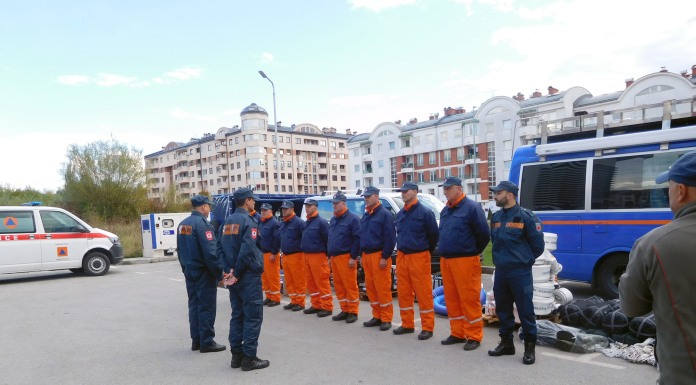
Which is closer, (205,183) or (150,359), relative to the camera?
(150,359)

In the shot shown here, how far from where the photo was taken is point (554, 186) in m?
8.17

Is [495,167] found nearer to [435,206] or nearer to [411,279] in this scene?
[435,206]

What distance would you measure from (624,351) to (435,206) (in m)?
5.67

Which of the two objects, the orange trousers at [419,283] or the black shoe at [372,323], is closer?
the orange trousers at [419,283]

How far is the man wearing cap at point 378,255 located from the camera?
6.86m

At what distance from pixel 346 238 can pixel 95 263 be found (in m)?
9.83

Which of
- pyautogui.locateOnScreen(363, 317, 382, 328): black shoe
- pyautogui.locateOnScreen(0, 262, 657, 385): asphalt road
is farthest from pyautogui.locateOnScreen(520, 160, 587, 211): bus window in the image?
pyautogui.locateOnScreen(363, 317, 382, 328): black shoe

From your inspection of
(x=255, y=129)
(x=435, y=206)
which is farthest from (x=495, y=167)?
(x=435, y=206)

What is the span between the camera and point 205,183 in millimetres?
103000

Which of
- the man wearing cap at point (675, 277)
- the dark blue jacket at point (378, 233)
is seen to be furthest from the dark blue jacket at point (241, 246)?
the man wearing cap at point (675, 277)

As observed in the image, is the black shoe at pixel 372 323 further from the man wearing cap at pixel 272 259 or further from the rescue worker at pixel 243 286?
the man wearing cap at pixel 272 259

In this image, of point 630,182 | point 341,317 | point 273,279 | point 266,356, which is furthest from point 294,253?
point 630,182

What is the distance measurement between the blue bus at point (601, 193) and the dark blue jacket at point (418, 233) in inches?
113

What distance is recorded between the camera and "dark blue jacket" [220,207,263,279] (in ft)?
17.4
